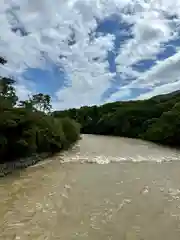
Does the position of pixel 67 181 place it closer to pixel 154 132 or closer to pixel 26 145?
pixel 26 145

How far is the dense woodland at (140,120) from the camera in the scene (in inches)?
1310

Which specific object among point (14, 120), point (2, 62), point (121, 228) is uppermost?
point (2, 62)

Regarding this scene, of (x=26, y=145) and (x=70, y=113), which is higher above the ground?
(x=70, y=113)

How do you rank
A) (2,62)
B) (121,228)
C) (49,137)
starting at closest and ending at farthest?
(121,228), (49,137), (2,62)

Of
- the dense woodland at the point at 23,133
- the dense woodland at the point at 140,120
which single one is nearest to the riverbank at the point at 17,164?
the dense woodland at the point at 23,133

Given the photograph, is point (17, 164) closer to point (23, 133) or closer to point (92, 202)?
point (23, 133)

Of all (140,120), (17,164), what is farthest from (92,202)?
(140,120)

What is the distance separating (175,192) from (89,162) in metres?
8.09

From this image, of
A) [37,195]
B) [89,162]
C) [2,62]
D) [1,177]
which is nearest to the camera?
[37,195]

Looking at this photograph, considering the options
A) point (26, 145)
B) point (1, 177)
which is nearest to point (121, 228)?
point (1, 177)

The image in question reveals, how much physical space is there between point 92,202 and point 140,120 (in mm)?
37165

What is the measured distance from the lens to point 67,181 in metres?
14.1

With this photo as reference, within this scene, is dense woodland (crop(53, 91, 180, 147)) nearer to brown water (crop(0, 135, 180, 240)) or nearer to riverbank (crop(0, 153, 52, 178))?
brown water (crop(0, 135, 180, 240))

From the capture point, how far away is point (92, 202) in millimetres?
10719
